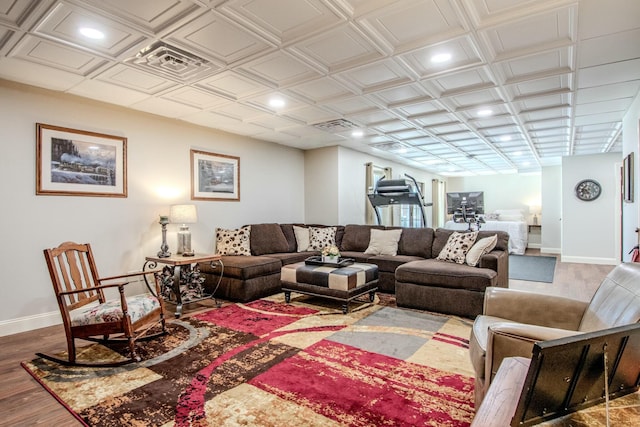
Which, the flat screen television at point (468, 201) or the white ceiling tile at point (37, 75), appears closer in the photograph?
the white ceiling tile at point (37, 75)

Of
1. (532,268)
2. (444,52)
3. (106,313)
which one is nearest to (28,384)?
(106,313)

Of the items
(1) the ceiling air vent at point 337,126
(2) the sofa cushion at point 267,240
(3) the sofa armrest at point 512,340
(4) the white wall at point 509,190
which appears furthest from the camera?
(4) the white wall at point 509,190

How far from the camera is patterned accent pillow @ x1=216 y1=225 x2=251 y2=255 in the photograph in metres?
5.02

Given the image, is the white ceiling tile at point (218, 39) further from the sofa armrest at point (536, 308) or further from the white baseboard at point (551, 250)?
the white baseboard at point (551, 250)

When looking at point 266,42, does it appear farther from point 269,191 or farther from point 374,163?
point 374,163

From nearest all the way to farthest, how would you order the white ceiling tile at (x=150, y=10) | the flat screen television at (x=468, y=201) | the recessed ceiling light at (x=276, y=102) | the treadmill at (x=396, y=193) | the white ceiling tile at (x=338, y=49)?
the white ceiling tile at (x=150, y=10) < the white ceiling tile at (x=338, y=49) < the recessed ceiling light at (x=276, y=102) < the treadmill at (x=396, y=193) < the flat screen television at (x=468, y=201)

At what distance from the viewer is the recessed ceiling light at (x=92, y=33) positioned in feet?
7.89

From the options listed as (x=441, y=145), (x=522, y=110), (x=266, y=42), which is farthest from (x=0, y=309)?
(x=441, y=145)

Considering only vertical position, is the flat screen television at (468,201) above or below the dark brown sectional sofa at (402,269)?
above

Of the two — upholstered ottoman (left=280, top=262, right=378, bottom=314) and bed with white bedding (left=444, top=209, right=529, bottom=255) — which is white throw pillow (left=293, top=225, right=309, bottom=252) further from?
bed with white bedding (left=444, top=209, right=529, bottom=255)

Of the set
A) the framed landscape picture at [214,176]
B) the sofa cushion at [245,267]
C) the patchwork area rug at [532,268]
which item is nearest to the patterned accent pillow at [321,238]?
the sofa cushion at [245,267]

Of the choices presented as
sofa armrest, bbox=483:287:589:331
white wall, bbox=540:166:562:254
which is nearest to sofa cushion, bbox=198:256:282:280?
sofa armrest, bbox=483:287:589:331

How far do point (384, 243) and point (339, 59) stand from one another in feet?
9.90

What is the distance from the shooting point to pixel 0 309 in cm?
324
